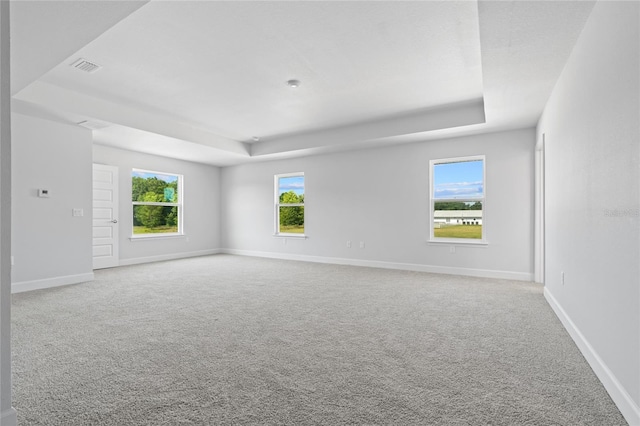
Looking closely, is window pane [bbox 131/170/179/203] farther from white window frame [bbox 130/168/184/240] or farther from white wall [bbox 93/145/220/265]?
white wall [bbox 93/145/220/265]

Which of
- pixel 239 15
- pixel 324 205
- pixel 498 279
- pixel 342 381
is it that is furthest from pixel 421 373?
pixel 324 205

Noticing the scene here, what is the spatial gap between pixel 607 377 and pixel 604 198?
106 cm

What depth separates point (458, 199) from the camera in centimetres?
586

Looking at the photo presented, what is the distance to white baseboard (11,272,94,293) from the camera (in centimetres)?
447

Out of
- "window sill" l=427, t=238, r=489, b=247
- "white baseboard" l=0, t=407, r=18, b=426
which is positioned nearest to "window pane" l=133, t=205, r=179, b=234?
"window sill" l=427, t=238, r=489, b=247

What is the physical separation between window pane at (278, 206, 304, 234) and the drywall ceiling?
232 centimetres

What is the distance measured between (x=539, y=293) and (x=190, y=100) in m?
5.45

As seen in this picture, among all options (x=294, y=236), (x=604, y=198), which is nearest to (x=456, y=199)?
(x=294, y=236)

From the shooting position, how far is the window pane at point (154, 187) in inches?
280

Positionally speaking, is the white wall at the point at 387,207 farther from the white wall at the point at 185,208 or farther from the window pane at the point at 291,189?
the white wall at the point at 185,208

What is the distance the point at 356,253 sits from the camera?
6.79m

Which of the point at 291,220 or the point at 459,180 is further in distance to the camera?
the point at 291,220

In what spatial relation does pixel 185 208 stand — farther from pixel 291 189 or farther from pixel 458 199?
pixel 458 199

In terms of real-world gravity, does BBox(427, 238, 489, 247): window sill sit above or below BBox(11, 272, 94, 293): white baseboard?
above
